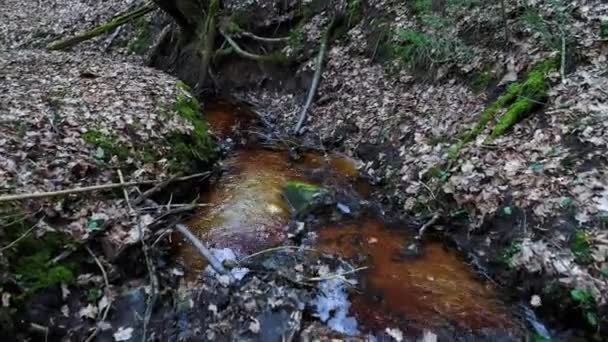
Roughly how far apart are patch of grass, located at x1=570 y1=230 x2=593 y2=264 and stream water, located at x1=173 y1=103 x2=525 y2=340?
825mm

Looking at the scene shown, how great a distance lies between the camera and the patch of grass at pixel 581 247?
4152 millimetres

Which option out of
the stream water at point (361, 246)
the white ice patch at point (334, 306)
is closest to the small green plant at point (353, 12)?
the stream water at point (361, 246)

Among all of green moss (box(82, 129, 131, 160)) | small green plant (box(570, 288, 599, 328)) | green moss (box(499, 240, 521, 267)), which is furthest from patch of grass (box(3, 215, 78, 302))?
small green plant (box(570, 288, 599, 328))

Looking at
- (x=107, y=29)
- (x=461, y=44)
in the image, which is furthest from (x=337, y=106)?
(x=107, y=29)

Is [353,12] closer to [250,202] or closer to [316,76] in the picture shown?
[316,76]

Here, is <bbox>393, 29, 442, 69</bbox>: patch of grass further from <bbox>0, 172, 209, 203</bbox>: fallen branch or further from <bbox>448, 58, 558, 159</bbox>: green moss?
<bbox>0, 172, 209, 203</bbox>: fallen branch

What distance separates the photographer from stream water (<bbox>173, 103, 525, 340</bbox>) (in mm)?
4336

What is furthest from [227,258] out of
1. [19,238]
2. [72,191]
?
[19,238]

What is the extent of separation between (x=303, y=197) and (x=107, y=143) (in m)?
2.78

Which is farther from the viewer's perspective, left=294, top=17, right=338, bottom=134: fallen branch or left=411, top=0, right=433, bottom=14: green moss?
left=294, top=17, right=338, bottom=134: fallen branch

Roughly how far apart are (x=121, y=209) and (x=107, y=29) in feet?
31.4

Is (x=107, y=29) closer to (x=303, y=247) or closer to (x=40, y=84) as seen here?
(x=40, y=84)

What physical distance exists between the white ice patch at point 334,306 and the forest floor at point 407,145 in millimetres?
303

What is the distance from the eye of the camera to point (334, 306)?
4.55 metres
